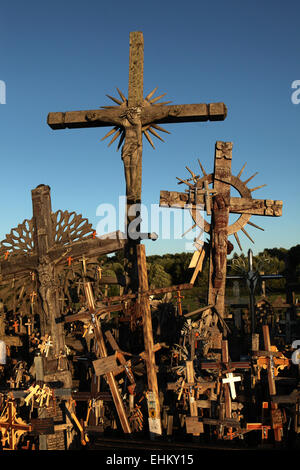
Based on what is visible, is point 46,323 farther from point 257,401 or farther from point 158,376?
point 257,401

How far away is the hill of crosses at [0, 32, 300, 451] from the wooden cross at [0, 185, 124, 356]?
2 cm

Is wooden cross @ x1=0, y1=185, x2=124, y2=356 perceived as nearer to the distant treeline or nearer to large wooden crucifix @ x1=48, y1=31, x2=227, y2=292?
large wooden crucifix @ x1=48, y1=31, x2=227, y2=292

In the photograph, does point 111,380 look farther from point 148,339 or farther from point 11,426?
point 11,426

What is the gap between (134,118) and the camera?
11133mm

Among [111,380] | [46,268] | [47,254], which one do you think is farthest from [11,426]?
[47,254]

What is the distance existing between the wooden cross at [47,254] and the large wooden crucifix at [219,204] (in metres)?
2.03

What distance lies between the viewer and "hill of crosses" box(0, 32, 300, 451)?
350 inches

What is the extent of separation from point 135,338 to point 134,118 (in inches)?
193

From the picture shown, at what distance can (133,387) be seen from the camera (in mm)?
9250

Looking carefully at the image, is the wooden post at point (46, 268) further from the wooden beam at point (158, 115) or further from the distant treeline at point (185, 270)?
the distant treeline at point (185, 270)

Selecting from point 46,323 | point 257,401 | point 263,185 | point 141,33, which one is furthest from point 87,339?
point 141,33

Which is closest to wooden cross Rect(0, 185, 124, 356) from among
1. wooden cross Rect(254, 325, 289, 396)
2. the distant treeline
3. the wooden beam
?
the wooden beam

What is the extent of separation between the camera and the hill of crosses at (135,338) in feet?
29.2
